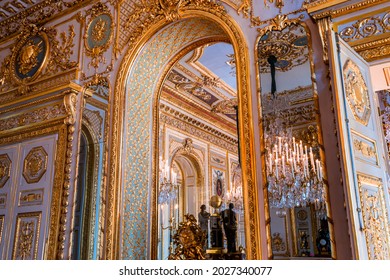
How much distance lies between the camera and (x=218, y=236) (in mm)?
5090

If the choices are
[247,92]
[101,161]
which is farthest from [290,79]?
[101,161]

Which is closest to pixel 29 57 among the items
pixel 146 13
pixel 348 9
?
pixel 146 13

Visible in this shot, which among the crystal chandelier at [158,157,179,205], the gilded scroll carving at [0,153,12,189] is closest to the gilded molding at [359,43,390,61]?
the gilded scroll carving at [0,153,12,189]

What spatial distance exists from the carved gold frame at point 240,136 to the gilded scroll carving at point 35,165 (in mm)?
1106

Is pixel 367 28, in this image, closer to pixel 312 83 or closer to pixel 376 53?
pixel 376 53

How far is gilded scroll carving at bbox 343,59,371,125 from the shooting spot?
9.02 feet

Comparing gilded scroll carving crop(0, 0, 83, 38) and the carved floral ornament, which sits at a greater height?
gilded scroll carving crop(0, 0, 83, 38)

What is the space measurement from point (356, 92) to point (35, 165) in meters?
3.91

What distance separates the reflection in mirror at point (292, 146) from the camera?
3049mm

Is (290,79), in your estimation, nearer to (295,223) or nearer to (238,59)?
(238,59)

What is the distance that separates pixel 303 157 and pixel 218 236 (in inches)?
90.6

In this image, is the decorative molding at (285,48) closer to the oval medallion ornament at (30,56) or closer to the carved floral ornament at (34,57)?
the carved floral ornament at (34,57)

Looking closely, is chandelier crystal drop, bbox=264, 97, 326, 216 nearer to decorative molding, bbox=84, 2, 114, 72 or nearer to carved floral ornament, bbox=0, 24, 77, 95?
decorative molding, bbox=84, 2, 114, 72

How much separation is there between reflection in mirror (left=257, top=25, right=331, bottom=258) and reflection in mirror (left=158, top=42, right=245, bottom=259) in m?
2.02
